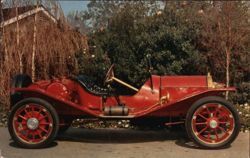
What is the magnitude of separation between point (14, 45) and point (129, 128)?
3.41m

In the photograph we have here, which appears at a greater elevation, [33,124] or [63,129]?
[33,124]

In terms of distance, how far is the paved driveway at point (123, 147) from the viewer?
6785mm

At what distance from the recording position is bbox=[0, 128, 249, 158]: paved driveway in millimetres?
6785

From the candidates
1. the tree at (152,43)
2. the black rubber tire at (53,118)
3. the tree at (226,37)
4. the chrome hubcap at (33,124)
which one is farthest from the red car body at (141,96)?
the tree at (226,37)

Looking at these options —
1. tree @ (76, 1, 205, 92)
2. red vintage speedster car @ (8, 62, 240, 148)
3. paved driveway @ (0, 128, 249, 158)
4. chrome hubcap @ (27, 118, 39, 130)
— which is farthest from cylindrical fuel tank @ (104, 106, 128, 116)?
tree @ (76, 1, 205, 92)

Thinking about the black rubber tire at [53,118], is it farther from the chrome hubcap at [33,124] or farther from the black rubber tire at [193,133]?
the black rubber tire at [193,133]

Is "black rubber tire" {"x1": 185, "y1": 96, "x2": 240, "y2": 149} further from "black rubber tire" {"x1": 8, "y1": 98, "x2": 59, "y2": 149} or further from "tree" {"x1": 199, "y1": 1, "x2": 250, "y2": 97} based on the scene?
"tree" {"x1": 199, "y1": 1, "x2": 250, "y2": 97}

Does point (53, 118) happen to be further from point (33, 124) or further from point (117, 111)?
point (117, 111)

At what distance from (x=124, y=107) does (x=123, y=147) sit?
0.62 m

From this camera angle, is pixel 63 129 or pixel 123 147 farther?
pixel 63 129

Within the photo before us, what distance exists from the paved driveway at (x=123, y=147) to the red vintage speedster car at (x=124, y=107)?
206 millimetres

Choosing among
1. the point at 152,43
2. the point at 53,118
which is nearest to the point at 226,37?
the point at 152,43

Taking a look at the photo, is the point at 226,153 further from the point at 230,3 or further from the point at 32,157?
the point at 230,3

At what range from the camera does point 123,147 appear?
7320 mm
